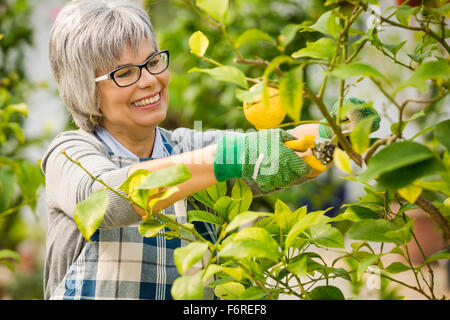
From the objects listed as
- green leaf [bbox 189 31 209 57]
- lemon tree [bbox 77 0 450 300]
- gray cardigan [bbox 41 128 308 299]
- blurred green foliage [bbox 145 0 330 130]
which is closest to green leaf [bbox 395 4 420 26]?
lemon tree [bbox 77 0 450 300]

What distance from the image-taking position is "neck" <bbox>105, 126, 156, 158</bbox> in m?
1.11

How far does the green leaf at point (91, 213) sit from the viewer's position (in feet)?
1.62

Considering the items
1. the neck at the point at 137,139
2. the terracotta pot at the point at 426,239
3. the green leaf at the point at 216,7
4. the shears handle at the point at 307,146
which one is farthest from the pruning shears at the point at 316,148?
the terracotta pot at the point at 426,239

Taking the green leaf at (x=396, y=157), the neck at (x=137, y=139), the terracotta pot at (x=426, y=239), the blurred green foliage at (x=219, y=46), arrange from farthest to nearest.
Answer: the terracotta pot at (x=426, y=239) < the blurred green foliage at (x=219, y=46) < the neck at (x=137, y=139) < the green leaf at (x=396, y=157)

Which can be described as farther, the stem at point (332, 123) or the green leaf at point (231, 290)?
the green leaf at point (231, 290)

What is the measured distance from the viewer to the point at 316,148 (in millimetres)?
684

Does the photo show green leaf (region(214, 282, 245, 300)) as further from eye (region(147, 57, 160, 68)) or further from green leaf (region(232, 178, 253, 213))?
eye (region(147, 57, 160, 68))

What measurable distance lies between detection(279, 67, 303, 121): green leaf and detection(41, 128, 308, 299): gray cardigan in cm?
37

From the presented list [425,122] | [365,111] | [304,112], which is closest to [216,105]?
[304,112]

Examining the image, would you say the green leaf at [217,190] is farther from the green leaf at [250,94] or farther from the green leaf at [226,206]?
the green leaf at [250,94]

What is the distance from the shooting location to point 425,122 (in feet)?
9.42

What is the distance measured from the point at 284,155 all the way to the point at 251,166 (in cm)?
5

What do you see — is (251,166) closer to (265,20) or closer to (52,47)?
(52,47)

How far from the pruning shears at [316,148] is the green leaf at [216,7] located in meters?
0.23
